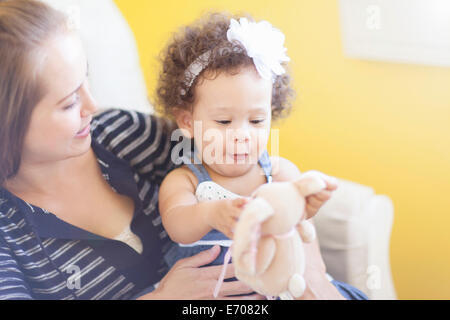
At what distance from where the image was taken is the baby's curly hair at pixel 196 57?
2.69 ft

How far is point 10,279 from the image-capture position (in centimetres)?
81

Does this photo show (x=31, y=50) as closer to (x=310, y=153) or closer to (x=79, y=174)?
(x=79, y=174)

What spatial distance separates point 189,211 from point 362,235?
39 cm

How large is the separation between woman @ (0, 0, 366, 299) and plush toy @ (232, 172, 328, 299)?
0.36 feet

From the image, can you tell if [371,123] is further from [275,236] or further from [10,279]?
[10,279]

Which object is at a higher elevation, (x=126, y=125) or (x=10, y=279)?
(x=126, y=125)

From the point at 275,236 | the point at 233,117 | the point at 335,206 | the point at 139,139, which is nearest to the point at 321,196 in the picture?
the point at 275,236

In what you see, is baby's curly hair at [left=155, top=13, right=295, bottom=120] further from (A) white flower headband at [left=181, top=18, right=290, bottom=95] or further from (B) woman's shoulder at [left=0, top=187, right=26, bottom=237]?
(B) woman's shoulder at [left=0, top=187, right=26, bottom=237]

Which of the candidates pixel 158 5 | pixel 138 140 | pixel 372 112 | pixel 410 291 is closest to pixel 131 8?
pixel 158 5

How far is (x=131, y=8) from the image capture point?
3.35 feet

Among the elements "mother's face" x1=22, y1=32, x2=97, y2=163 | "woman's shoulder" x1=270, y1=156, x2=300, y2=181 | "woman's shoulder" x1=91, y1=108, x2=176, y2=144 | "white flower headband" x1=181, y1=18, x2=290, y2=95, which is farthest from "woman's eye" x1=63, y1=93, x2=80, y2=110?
"woman's shoulder" x1=270, y1=156, x2=300, y2=181

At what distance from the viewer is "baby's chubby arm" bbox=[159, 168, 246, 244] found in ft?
2.21

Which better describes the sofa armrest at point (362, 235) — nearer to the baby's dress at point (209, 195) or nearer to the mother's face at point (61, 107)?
the baby's dress at point (209, 195)

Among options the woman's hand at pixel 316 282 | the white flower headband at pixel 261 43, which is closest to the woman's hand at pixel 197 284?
the woman's hand at pixel 316 282
